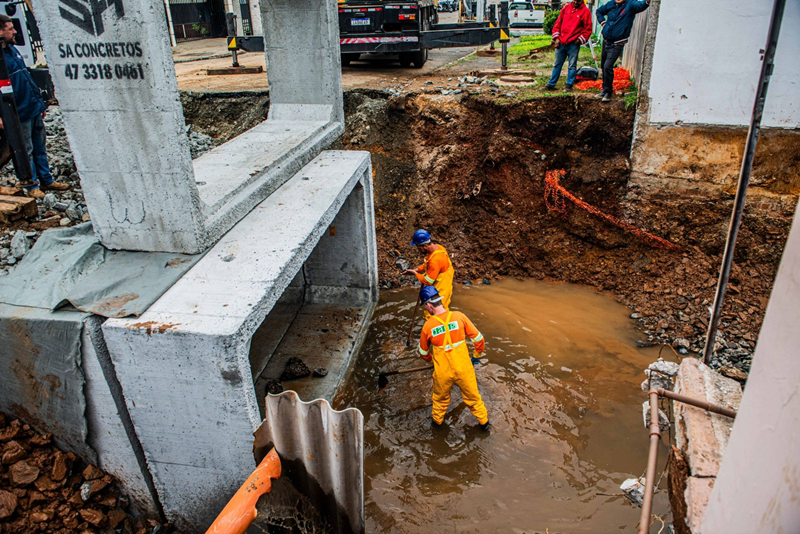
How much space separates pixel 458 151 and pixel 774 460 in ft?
26.4

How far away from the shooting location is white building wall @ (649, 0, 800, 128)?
6.88 m

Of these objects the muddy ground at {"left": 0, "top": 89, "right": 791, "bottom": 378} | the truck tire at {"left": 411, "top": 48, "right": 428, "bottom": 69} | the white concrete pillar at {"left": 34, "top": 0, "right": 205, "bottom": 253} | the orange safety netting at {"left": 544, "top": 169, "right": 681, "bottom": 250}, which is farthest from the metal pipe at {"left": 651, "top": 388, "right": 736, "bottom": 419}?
the truck tire at {"left": 411, "top": 48, "right": 428, "bottom": 69}

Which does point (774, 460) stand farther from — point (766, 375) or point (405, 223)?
point (405, 223)

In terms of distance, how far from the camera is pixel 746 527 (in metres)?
1.86

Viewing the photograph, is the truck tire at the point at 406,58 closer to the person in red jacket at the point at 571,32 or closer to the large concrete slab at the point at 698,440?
the person in red jacket at the point at 571,32

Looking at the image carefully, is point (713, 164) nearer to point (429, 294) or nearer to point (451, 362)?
point (429, 294)

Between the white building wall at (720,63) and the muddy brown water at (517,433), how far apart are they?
326 cm

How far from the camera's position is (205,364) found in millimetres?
3109

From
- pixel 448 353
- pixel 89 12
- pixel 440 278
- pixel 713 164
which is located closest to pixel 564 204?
pixel 713 164

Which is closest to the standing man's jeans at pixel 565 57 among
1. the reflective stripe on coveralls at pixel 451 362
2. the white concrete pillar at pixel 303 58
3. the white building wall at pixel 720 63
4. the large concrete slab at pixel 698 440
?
the white building wall at pixel 720 63

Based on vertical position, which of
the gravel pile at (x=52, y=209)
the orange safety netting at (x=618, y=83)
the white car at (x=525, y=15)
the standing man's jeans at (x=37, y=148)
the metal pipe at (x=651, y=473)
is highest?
the white car at (x=525, y=15)

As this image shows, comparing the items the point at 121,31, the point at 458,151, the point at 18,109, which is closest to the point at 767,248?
the point at 458,151

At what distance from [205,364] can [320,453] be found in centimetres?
91

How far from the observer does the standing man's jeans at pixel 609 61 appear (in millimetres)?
7895
